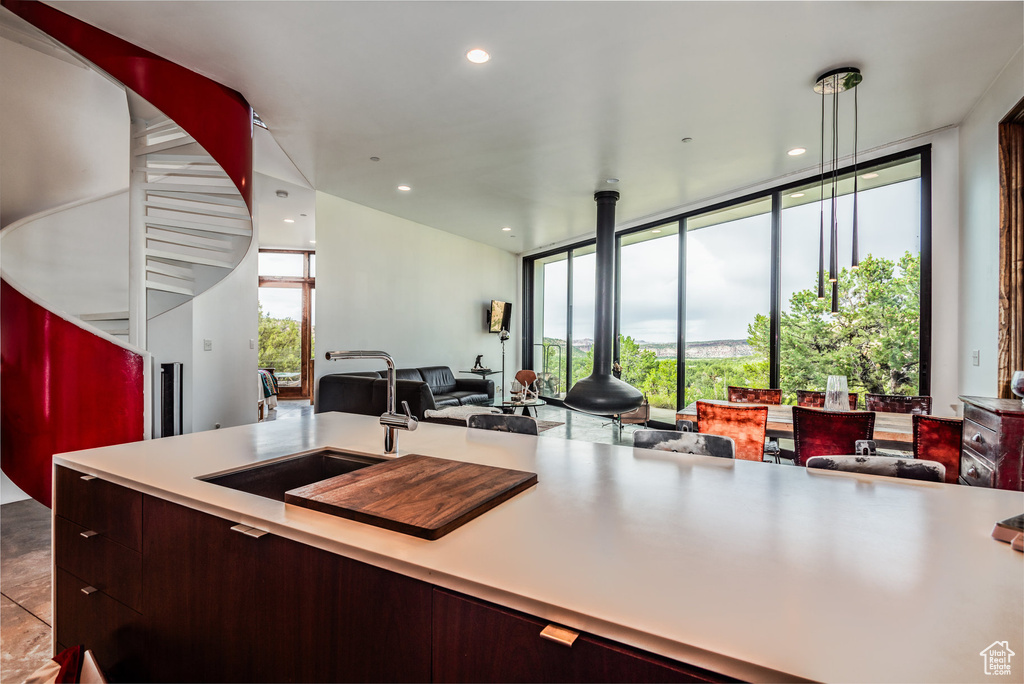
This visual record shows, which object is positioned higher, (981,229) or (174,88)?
Answer: (174,88)

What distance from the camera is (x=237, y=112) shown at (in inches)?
126

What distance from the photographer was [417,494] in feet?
3.42

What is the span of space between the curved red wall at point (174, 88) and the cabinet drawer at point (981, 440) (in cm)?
445

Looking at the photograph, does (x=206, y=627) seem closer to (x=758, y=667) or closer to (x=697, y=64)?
(x=758, y=667)

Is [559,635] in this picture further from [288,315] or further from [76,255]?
[288,315]

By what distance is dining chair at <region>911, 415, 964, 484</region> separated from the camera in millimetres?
2123

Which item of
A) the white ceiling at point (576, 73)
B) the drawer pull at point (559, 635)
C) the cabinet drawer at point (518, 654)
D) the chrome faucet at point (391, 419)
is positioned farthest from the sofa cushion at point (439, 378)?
the drawer pull at point (559, 635)

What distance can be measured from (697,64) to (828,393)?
84.3 inches

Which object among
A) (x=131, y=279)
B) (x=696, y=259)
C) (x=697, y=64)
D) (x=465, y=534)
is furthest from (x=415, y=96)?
(x=696, y=259)

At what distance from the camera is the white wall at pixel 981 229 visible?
2783 mm

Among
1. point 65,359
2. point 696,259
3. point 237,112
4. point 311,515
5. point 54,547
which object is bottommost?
point 54,547

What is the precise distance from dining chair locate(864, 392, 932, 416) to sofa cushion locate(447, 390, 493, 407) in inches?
176

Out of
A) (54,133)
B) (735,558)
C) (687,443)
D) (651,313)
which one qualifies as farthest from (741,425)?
(54,133)

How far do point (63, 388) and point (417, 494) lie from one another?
3.32 meters
